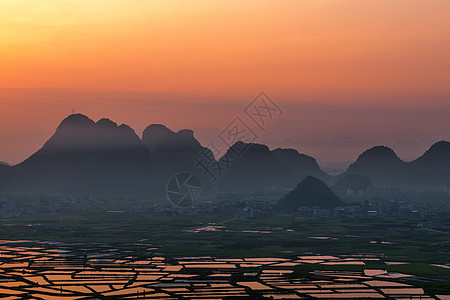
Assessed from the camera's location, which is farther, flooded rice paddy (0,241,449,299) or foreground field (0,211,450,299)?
foreground field (0,211,450,299)

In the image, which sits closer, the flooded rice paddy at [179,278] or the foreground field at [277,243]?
the flooded rice paddy at [179,278]

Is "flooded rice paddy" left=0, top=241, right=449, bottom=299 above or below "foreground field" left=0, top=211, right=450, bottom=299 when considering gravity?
below

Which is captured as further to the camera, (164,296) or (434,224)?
(434,224)

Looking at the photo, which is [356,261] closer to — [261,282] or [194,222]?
[261,282]

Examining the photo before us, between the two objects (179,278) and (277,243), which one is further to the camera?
(277,243)

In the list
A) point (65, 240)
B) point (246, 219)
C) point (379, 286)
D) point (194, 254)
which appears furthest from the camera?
point (246, 219)

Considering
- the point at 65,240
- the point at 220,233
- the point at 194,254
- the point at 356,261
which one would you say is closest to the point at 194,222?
the point at 220,233

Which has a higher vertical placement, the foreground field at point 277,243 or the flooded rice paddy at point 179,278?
the foreground field at point 277,243

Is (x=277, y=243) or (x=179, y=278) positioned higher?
(x=277, y=243)
